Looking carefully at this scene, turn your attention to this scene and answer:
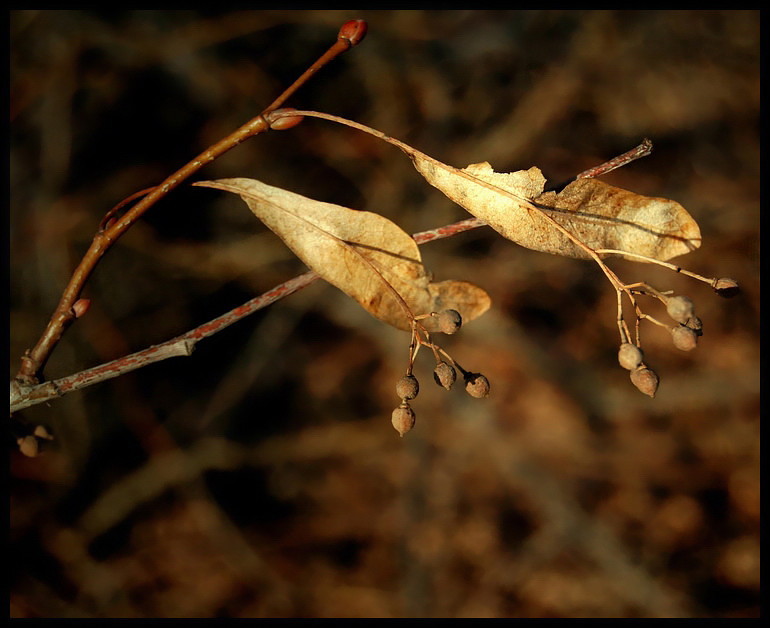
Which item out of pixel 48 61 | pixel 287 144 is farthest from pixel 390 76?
pixel 48 61

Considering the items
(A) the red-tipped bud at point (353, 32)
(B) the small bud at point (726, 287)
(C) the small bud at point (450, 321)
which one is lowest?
(B) the small bud at point (726, 287)

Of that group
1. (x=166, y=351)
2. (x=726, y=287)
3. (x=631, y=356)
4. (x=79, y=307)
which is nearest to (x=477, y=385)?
(x=631, y=356)

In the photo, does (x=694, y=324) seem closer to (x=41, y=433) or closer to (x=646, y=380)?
(x=646, y=380)

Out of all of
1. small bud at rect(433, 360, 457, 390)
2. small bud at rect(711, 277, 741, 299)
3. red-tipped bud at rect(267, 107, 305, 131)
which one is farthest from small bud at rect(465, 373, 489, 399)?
red-tipped bud at rect(267, 107, 305, 131)

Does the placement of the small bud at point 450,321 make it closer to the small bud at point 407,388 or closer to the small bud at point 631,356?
the small bud at point 407,388

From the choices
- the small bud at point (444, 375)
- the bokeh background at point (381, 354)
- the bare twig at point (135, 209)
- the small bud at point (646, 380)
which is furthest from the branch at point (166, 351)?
the bokeh background at point (381, 354)
